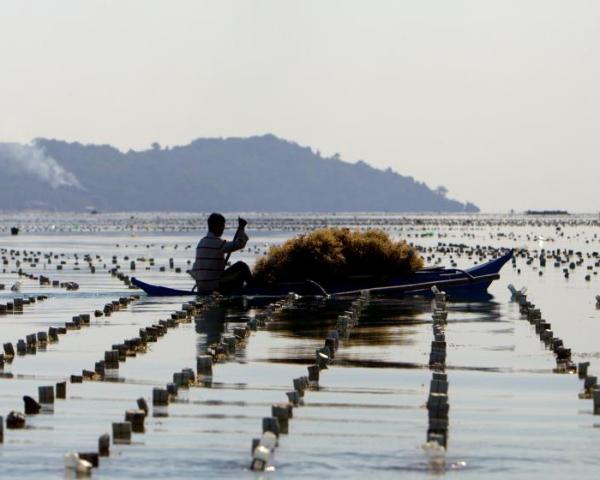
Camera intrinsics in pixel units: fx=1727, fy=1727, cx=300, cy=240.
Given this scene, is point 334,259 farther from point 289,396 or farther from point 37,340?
point 289,396

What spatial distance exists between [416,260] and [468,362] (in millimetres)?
18203

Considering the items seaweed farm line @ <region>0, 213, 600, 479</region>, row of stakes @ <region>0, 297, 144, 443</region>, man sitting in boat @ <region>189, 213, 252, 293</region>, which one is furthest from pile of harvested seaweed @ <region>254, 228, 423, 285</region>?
row of stakes @ <region>0, 297, 144, 443</region>

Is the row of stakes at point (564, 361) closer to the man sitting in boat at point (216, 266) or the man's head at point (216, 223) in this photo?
the man sitting in boat at point (216, 266)

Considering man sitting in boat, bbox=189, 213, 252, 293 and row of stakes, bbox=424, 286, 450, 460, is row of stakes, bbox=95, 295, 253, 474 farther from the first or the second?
man sitting in boat, bbox=189, 213, 252, 293

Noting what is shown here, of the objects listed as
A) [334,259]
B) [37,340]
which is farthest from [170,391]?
[334,259]

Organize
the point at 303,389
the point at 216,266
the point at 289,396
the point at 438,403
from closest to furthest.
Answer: the point at 438,403
the point at 289,396
the point at 303,389
the point at 216,266

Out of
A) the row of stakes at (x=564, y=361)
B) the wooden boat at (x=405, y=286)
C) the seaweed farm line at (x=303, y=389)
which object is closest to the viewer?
the seaweed farm line at (x=303, y=389)

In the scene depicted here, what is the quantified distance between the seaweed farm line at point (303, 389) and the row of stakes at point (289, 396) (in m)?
0.03

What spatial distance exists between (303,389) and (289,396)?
3.44 feet

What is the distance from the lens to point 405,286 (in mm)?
45375

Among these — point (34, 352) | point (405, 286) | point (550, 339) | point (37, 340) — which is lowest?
point (34, 352)

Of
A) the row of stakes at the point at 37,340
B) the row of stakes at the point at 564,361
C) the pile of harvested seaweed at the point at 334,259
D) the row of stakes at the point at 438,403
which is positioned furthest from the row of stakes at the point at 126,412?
the pile of harvested seaweed at the point at 334,259

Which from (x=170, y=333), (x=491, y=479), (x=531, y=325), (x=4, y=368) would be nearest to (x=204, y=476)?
(x=491, y=479)

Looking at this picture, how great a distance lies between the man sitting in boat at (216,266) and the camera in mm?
42594
